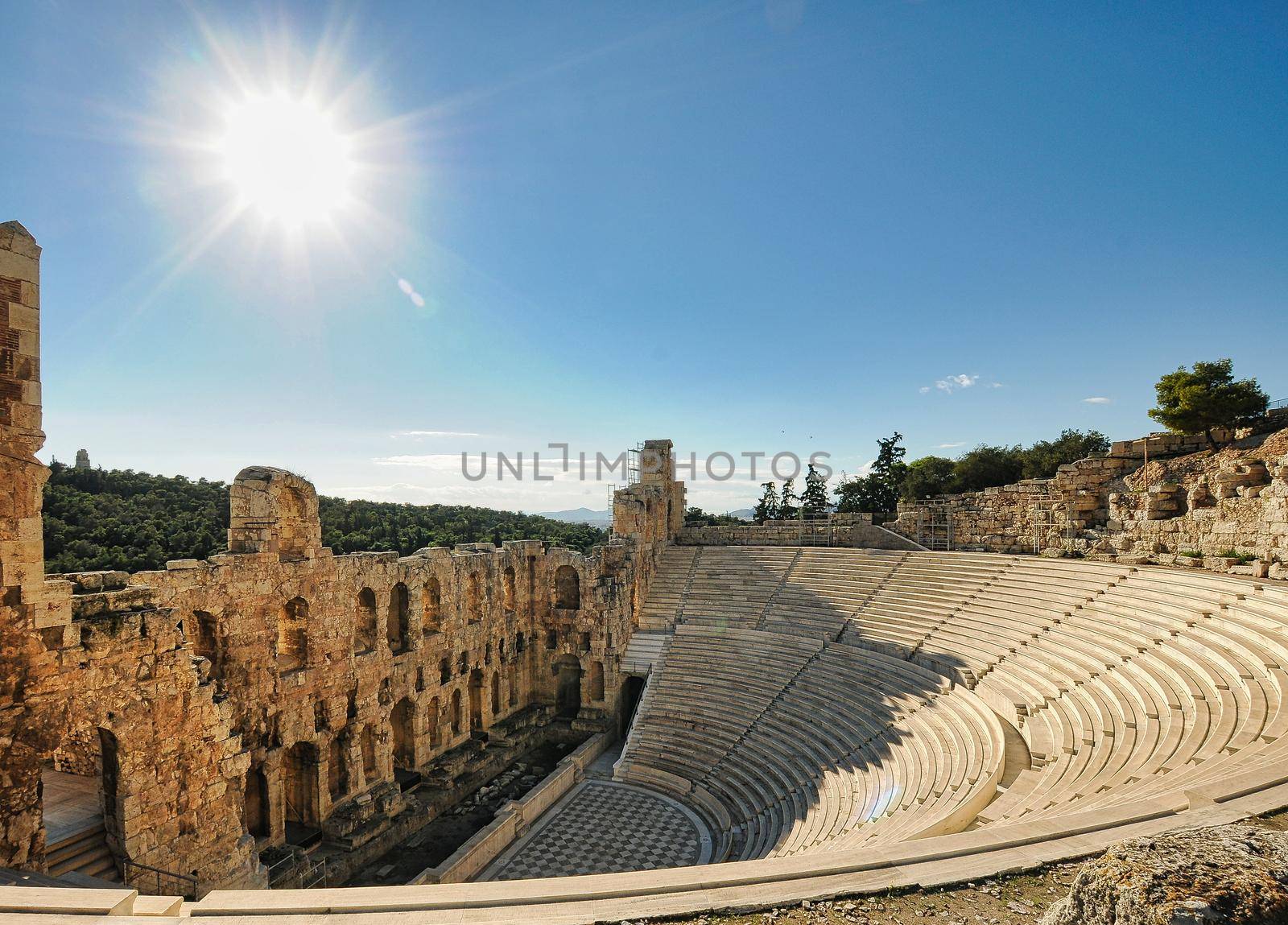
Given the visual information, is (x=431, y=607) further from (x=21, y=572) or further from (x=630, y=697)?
(x=21, y=572)

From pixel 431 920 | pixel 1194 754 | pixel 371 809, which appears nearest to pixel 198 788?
pixel 371 809

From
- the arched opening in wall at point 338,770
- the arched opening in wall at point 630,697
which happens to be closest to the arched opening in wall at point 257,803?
the arched opening in wall at point 338,770

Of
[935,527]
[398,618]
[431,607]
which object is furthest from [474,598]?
[935,527]

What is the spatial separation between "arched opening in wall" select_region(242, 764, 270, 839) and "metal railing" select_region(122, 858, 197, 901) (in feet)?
12.8

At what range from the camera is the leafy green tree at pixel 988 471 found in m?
37.9

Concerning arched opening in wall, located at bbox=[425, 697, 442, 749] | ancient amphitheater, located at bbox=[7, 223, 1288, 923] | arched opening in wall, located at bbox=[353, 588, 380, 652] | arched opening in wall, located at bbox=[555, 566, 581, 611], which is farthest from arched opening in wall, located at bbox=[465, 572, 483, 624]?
arched opening in wall, located at bbox=[555, 566, 581, 611]

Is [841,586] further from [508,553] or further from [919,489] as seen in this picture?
[919,489]

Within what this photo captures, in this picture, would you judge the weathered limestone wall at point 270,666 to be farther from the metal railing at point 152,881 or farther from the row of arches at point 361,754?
the metal railing at point 152,881

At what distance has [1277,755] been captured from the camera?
A: 700 cm

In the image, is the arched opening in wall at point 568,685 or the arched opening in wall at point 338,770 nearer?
the arched opening in wall at point 338,770

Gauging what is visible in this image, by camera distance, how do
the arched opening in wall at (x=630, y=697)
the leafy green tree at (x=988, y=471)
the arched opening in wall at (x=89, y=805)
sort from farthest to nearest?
the leafy green tree at (x=988, y=471), the arched opening in wall at (x=630, y=697), the arched opening in wall at (x=89, y=805)

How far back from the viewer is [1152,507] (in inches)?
752

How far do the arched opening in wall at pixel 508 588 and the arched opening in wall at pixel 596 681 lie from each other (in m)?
3.80

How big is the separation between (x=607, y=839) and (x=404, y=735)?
7.49m
